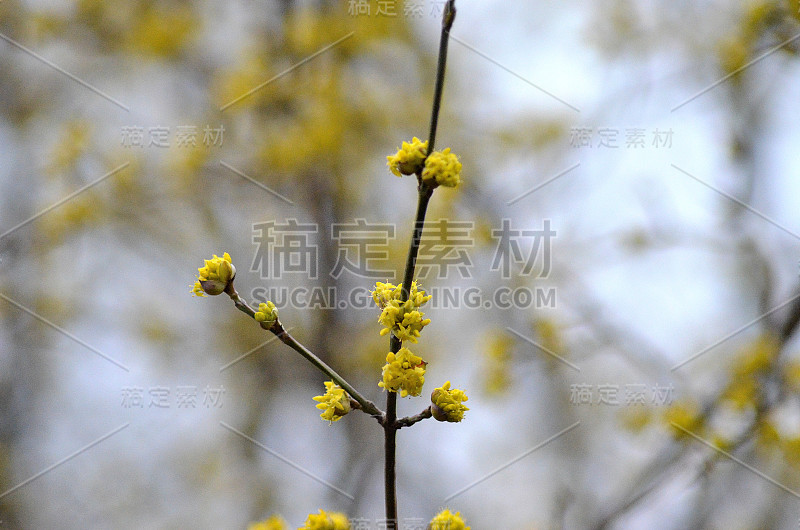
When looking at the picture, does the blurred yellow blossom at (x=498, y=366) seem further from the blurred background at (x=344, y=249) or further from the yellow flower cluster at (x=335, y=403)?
the yellow flower cluster at (x=335, y=403)

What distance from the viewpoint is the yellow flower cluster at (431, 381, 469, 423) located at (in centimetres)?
45

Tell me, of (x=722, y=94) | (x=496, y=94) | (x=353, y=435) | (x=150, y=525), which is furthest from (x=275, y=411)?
(x=722, y=94)


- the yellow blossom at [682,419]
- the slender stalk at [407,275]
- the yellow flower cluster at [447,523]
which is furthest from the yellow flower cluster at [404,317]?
the yellow blossom at [682,419]

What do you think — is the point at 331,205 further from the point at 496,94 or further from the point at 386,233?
the point at 496,94

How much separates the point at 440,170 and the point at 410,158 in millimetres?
32

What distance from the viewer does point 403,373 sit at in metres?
0.42

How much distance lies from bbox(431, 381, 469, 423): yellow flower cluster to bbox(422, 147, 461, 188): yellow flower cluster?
0.53 feet

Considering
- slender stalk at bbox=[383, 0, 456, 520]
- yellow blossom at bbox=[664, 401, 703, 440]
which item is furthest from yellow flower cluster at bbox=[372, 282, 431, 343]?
yellow blossom at bbox=[664, 401, 703, 440]

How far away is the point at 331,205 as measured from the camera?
162 centimetres

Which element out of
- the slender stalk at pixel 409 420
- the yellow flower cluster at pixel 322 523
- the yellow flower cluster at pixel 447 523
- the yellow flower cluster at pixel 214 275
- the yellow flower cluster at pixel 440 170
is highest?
the yellow flower cluster at pixel 440 170

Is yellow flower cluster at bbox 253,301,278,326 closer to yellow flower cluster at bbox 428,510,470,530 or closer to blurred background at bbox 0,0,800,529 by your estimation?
yellow flower cluster at bbox 428,510,470,530

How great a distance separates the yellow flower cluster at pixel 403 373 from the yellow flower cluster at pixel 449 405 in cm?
3

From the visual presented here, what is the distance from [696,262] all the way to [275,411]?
4.25 ft

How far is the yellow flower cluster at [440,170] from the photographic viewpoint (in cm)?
41
